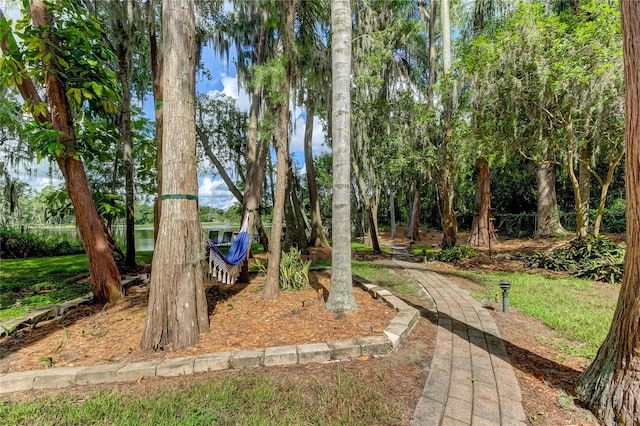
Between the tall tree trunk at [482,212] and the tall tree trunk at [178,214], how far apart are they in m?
8.68

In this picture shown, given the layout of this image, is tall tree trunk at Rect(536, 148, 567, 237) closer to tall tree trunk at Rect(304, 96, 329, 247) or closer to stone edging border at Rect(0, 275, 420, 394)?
tall tree trunk at Rect(304, 96, 329, 247)

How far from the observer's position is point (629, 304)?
1567 mm

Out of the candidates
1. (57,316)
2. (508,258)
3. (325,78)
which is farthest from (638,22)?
(508,258)

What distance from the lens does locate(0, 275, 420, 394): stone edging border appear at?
6.49ft

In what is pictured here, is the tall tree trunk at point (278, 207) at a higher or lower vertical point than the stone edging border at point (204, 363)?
higher

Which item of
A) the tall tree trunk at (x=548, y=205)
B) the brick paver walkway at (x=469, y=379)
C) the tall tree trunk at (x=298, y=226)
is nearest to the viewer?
the brick paver walkway at (x=469, y=379)

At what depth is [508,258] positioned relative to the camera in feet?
24.0

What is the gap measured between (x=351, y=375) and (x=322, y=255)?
6658mm

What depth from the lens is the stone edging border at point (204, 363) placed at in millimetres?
1979

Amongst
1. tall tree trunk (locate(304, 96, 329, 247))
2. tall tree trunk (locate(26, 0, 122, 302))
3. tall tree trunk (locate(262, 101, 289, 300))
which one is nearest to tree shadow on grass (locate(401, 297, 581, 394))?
tall tree trunk (locate(262, 101, 289, 300))

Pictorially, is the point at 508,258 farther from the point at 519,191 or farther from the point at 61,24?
the point at 61,24

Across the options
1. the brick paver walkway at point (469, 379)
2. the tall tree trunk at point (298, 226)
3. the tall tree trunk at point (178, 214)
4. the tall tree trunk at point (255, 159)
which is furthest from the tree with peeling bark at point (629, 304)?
the tall tree trunk at point (298, 226)

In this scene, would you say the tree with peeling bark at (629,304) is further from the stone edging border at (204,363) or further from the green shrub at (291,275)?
the green shrub at (291,275)

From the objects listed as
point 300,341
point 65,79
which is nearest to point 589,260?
point 300,341
